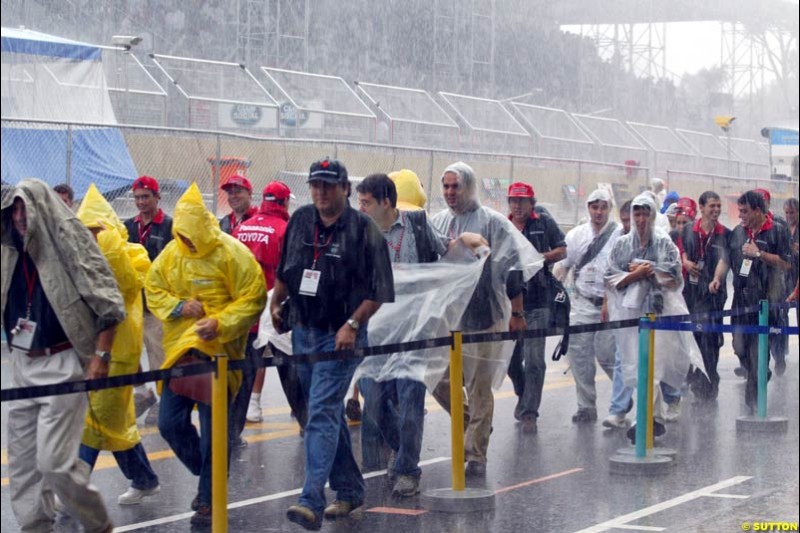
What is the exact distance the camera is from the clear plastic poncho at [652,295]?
909 cm

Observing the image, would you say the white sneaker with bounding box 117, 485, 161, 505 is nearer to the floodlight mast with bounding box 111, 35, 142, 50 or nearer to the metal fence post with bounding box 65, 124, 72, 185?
the metal fence post with bounding box 65, 124, 72, 185

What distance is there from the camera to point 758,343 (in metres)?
9.37

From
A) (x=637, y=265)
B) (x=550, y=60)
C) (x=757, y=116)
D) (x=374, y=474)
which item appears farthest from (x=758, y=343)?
(x=374, y=474)

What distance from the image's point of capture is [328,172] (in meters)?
6.25

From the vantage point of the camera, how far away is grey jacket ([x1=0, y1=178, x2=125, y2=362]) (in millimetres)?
4949

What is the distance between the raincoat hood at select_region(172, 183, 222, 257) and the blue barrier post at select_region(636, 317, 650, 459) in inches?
115

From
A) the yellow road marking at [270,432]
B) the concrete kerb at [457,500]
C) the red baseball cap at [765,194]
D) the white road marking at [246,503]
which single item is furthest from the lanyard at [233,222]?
the red baseball cap at [765,194]

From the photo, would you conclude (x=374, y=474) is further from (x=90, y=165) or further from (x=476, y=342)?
(x=90, y=165)

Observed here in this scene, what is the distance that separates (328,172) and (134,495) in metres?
1.73

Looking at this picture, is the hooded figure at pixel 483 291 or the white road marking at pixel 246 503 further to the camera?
the hooded figure at pixel 483 291

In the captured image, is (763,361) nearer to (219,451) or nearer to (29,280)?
(219,451)

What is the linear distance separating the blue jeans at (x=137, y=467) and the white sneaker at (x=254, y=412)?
3550 millimetres

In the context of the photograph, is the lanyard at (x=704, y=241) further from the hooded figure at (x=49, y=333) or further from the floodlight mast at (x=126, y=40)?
the hooded figure at (x=49, y=333)

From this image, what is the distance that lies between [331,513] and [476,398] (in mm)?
1657
